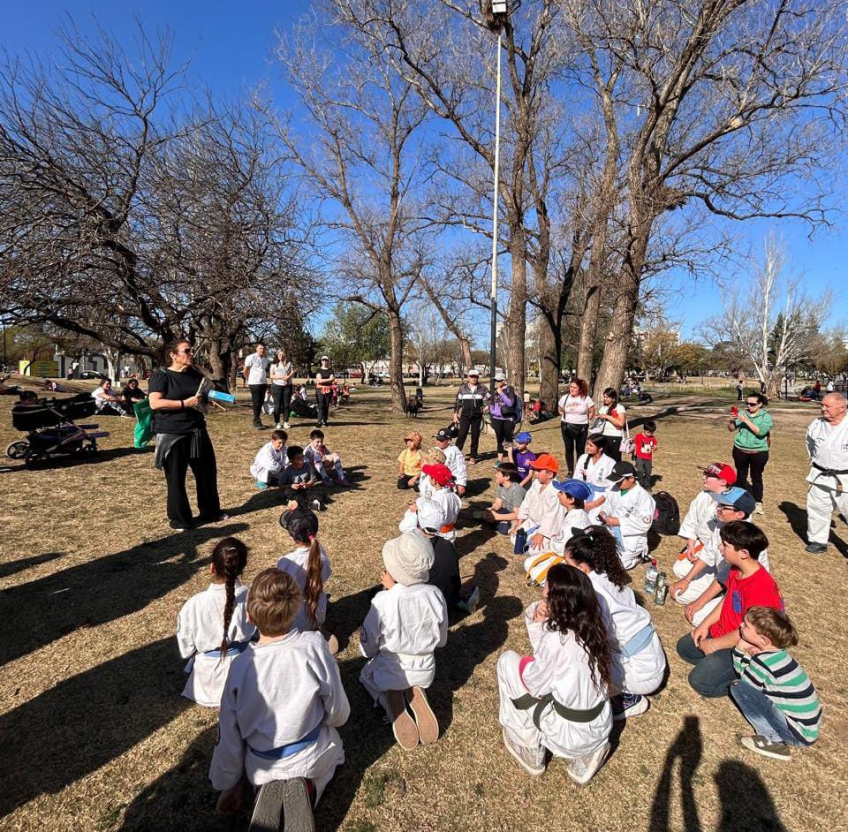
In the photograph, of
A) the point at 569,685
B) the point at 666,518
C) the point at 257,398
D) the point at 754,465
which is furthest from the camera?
the point at 257,398

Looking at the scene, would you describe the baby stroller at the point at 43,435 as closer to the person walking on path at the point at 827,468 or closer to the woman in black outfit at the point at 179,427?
the woman in black outfit at the point at 179,427

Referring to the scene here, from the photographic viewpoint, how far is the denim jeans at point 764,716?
2.78 meters

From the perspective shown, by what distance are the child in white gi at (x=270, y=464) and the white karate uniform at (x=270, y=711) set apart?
5384 mm

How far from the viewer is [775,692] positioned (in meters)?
2.79

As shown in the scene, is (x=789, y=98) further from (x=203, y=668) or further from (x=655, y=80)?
(x=203, y=668)

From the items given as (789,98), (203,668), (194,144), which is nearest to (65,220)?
(194,144)

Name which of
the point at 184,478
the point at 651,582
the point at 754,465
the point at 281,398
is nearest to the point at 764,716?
the point at 651,582

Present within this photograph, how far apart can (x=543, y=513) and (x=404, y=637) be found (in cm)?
284

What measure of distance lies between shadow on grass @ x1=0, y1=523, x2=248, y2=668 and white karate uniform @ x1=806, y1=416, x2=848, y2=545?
7127mm

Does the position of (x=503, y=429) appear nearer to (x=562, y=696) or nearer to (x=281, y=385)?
(x=281, y=385)

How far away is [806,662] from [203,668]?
4.44 metres

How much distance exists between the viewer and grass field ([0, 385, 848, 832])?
2.36m

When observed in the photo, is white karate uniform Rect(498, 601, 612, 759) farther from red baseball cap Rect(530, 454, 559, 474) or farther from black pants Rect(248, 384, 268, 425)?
black pants Rect(248, 384, 268, 425)

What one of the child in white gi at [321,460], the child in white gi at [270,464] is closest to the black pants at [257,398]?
the child in white gi at [321,460]
